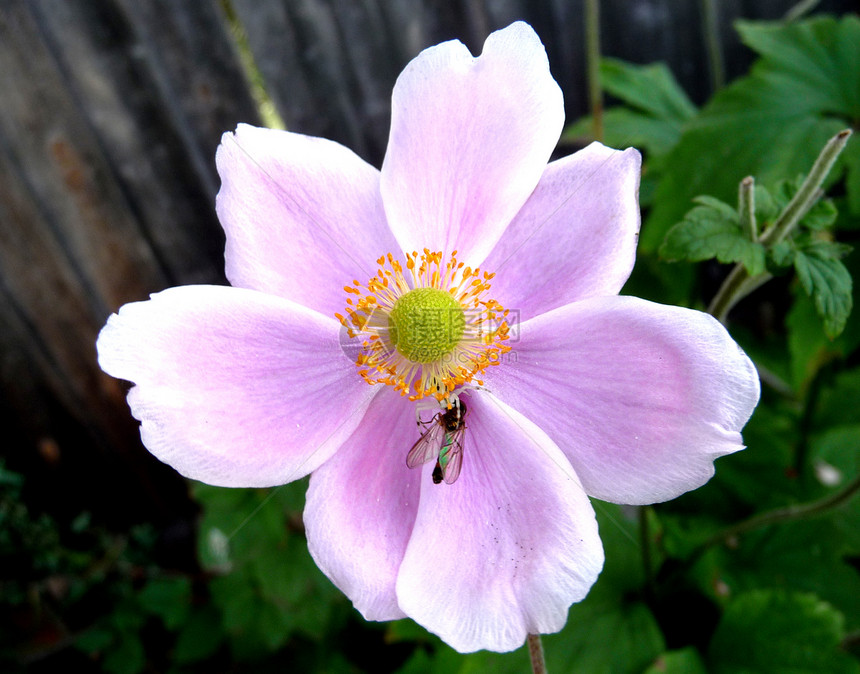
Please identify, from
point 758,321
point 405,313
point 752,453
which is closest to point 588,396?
point 405,313

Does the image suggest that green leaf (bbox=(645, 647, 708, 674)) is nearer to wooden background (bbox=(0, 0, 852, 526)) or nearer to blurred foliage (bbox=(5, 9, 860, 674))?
blurred foliage (bbox=(5, 9, 860, 674))

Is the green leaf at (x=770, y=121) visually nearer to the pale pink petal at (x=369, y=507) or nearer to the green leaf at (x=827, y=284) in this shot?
the green leaf at (x=827, y=284)

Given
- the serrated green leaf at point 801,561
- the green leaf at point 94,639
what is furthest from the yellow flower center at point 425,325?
the green leaf at point 94,639

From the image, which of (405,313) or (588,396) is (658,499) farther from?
(405,313)

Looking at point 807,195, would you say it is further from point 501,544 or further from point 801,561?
point 801,561

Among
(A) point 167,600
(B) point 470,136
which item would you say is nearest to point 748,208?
(B) point 470,136
